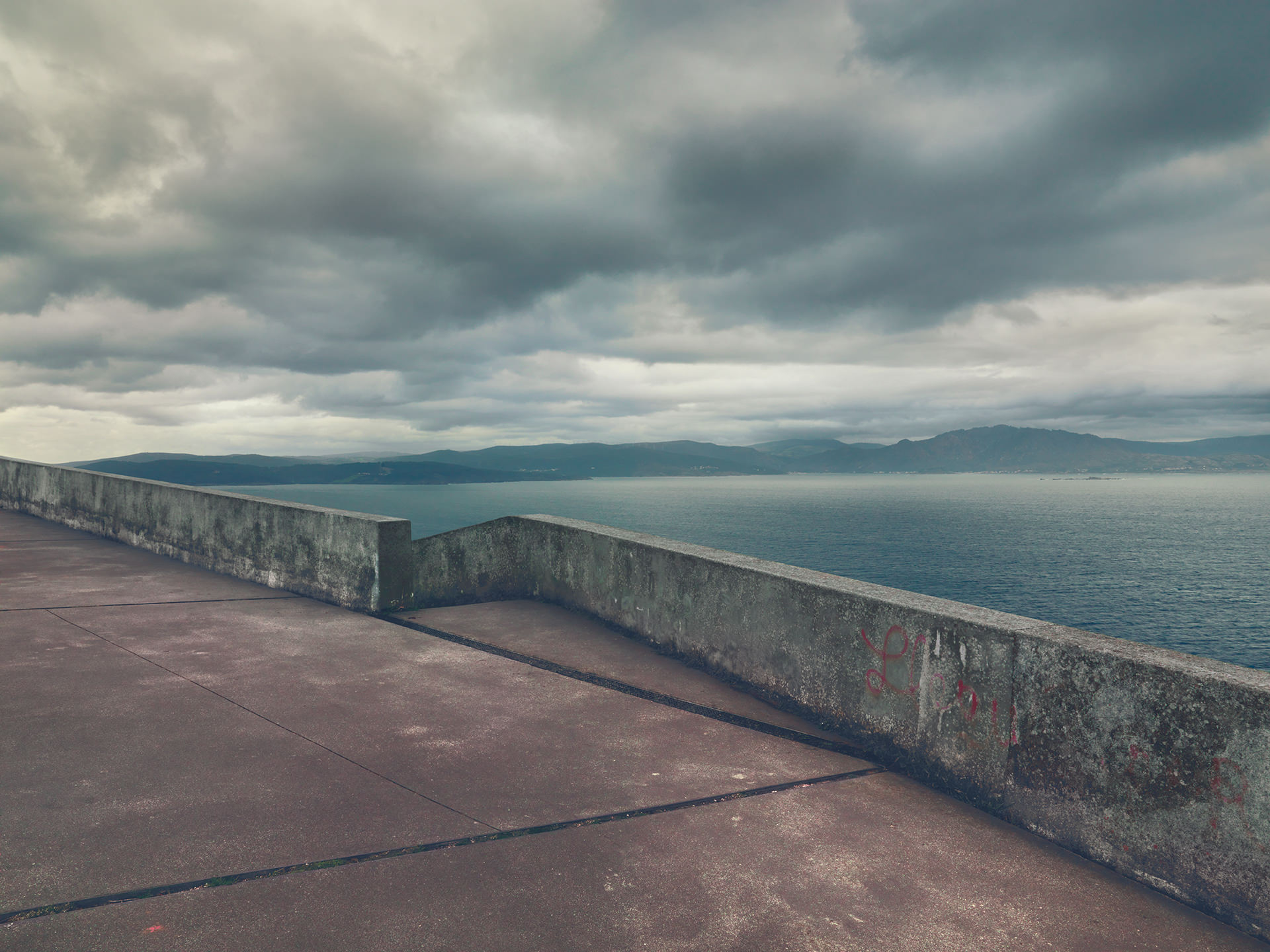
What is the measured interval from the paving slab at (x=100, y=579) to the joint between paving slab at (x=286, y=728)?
1111 millimetres

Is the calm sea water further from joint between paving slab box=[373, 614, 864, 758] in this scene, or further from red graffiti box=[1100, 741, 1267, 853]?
red graffiti box=[1100, 741, 1267, 853]

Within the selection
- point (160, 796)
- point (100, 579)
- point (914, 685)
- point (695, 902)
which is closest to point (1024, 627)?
point (914, 685)

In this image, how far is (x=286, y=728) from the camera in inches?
174

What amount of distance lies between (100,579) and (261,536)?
1843 mm

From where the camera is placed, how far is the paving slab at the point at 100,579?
742cm

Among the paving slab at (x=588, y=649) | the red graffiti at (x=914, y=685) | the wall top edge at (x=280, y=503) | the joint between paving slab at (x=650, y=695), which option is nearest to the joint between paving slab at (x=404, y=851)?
the joint between paving slab at (x=650, y=695)

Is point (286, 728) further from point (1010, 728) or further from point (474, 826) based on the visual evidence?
point (1010, 728)

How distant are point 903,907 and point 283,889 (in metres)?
2.47

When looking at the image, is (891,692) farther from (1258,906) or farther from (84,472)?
(84,472)

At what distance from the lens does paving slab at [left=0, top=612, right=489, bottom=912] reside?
295 centimetres

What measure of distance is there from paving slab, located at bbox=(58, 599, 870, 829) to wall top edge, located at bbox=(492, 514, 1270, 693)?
1047mm

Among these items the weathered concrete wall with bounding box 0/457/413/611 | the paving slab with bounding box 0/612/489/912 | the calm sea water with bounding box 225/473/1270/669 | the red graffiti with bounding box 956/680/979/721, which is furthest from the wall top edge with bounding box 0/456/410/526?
the calm sea water with bounding box 225/473/1270/669

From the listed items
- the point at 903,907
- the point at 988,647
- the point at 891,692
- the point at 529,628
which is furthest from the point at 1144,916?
the point at 529,628

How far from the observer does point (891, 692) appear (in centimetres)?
439
